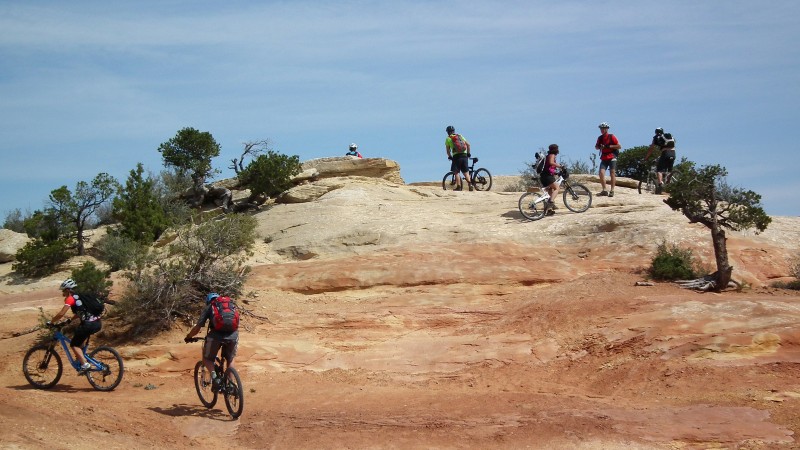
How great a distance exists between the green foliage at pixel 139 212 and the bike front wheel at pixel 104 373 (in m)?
11.8

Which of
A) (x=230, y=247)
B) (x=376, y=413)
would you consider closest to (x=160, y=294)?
(x=230, y=247)

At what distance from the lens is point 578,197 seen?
19047 mm

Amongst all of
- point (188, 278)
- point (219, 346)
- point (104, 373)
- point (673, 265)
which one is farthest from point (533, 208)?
point (104, 373)

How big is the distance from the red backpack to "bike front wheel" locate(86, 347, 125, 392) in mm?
2361

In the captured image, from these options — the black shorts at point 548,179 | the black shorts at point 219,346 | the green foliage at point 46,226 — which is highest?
the black shorts at point 548,179

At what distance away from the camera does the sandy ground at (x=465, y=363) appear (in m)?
9.41

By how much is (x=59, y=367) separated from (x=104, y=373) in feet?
2.19

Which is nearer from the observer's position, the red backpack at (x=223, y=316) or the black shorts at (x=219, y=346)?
the red backpack at (x=223, y=316)

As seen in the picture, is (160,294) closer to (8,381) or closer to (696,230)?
(8,381)

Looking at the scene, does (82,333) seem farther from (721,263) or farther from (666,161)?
(666,161)

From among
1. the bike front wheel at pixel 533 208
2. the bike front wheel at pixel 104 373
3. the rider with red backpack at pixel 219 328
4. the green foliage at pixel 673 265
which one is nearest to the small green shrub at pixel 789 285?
the green foliage at pixel 673 265

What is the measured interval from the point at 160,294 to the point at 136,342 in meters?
0.92

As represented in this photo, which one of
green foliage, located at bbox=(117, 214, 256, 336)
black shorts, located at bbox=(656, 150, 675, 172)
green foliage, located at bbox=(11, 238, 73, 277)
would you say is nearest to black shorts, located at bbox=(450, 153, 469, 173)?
black shorts, located at bbox=(656, 150, 675, 172)

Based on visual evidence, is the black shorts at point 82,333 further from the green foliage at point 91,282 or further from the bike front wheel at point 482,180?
the bike front wheel at point 482,180
